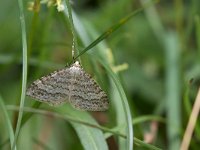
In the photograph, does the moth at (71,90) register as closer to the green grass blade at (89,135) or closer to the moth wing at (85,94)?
the moth wing at (85,94)

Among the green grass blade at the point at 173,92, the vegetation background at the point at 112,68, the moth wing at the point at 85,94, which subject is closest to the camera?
the moth wing at the point at 85,94

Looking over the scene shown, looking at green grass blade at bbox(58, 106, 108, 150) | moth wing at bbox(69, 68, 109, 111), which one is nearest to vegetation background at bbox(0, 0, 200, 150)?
green grass blade at bbox(58, 106, 108, 150)

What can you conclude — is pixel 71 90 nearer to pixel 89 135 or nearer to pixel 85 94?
pixel 85 94

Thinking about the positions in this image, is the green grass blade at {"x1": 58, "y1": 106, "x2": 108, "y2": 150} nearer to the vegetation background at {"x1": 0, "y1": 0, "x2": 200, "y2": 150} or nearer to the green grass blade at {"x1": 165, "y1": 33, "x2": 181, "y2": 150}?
the vegetation background at {"x1": 0, "y1": 0, "x2": 200, "y2": 150}

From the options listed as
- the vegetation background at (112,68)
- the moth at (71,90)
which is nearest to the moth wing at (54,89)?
the moth at (71,90)

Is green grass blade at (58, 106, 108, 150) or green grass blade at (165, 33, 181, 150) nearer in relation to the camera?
green grass blade at (58, 106, 108, 150)
